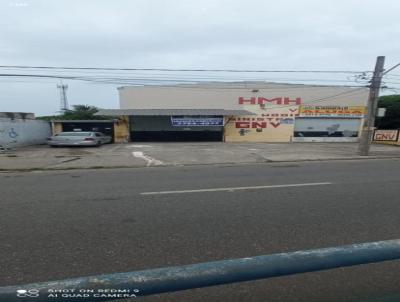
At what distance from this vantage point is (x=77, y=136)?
22859 mm

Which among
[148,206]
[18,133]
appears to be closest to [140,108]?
[18,133]

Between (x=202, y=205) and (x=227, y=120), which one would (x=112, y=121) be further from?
(x=202, y=205)

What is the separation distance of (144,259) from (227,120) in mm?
26704

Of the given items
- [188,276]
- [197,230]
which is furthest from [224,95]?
[188,276]

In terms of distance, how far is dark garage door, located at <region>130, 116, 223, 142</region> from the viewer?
29562 millimetres

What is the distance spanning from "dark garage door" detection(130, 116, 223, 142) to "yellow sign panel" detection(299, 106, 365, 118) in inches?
337

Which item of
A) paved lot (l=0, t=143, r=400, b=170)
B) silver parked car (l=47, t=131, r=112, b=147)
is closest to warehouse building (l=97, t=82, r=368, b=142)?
silver parked car (l=47, t=131, r=112, b=147)

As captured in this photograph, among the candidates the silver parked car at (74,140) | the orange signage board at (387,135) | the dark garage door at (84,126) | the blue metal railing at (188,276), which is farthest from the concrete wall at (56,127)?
the blue metal railing at (188,276)

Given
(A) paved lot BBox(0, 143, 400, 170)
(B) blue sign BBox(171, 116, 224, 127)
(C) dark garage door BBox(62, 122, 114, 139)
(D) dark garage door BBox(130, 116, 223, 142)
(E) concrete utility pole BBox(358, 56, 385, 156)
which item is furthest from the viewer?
(D) dark garage door BBox(130, 116, 223, 142)

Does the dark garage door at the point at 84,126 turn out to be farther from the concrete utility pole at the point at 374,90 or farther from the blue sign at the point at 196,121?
the concrete utility pole at the point at 374,90

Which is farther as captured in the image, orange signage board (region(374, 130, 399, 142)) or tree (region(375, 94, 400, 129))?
tree (region(375, 94, 400, 129))

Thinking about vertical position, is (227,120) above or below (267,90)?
below

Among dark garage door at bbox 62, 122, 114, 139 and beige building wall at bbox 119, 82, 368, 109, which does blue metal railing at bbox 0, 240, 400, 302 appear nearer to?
dark garage door at bbox 62, 122, 114, 139

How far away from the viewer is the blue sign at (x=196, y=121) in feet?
94.1
